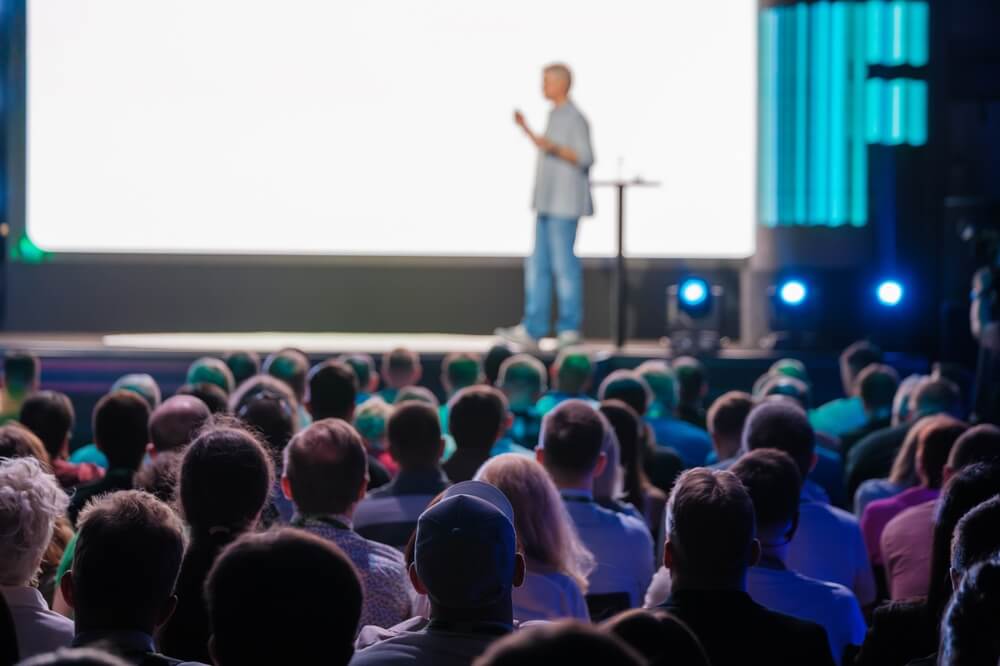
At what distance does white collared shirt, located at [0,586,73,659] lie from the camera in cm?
205

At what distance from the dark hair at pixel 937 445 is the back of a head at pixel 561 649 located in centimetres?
257

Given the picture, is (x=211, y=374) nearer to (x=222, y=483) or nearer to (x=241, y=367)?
(x=241, y=367)

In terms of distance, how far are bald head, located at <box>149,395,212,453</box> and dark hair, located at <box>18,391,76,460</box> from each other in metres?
0.32

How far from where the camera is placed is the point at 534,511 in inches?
98.7

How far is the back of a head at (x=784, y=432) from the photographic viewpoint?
3.26 m

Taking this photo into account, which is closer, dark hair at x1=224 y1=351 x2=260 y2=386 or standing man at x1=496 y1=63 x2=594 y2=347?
dark hair at x1=224 y1=351 x2=260 y2=386

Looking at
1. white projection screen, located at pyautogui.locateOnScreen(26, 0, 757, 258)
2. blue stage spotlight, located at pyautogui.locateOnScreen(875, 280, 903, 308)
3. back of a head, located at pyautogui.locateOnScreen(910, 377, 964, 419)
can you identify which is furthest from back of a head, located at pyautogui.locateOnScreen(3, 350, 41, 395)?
blue stage spotlight, located at pyautogui.locateOnScreen(875, 280, 903, 308)

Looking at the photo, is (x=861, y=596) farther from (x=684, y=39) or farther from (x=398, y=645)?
(x=684, y=39)

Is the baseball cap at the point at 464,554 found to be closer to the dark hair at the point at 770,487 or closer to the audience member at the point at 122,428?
the dark hair at the point at 770,487

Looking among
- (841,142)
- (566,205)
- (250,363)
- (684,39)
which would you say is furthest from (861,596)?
(684,39)

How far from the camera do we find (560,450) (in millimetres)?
3074

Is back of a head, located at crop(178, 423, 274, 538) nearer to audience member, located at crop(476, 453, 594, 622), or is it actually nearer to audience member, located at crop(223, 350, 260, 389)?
audience member, located at crop(476, 453, 594, 622)

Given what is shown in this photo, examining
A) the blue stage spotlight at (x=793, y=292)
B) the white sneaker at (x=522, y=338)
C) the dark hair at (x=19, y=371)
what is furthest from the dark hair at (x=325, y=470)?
the blue stage spotlight at (x=793, y=292)

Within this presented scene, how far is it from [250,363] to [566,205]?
238cm
